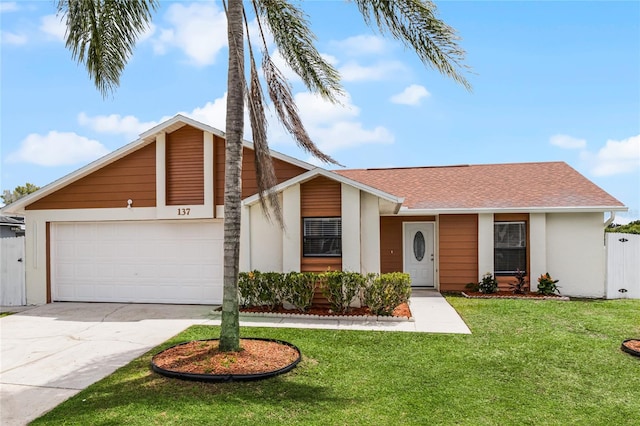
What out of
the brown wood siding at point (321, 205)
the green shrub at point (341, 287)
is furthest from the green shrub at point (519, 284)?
the brown wood siding at point (321, 205)

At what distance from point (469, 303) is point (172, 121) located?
9198mm

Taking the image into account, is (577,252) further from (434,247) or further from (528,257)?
(434,247)

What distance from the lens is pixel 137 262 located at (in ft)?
36.2

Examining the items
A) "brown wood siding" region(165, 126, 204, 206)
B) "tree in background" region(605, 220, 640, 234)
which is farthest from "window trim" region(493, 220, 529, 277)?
"tree in background" region(605, 220, 640, 234)

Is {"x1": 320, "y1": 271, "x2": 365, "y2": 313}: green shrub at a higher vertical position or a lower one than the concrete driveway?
higher

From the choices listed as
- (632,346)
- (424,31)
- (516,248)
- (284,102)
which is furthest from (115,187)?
(632,346)

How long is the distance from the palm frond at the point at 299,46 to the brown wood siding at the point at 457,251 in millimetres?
6601

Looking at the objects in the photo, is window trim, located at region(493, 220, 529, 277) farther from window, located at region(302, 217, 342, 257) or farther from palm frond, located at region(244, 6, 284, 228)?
palm frond, located at region(244, 6, 284, 228)

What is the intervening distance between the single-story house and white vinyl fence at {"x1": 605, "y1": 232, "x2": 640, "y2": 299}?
260mm

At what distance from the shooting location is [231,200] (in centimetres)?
579

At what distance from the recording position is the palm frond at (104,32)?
6.09 m

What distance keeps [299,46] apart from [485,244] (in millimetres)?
8339

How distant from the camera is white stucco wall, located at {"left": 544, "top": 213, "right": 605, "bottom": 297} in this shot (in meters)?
11.6

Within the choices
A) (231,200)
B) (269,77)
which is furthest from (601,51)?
(231,200)
